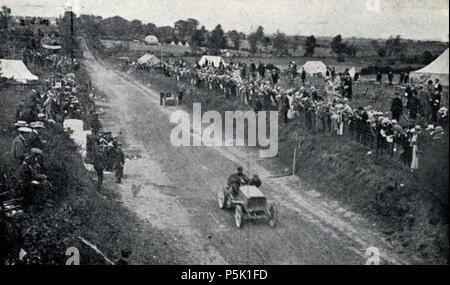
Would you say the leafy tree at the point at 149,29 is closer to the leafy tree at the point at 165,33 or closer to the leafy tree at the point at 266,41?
the leafy tree at the point at 165,33

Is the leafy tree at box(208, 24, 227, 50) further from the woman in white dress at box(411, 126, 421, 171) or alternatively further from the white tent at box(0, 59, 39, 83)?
the woman in white dress at box(411, 126, 421, 171)

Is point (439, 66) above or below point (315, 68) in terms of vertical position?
above

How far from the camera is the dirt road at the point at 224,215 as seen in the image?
11800mm

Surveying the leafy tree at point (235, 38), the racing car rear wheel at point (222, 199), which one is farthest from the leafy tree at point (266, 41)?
the racing car rear wheel at point (222, 199)

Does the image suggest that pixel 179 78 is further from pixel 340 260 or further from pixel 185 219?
pixel 340 260

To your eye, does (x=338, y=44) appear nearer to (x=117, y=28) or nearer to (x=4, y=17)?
(x=4, y=17)

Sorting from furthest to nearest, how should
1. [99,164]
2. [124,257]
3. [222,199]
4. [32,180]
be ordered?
[99,164] → [222,199] → [32,180] → [124,257]

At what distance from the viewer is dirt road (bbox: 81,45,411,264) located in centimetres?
1180

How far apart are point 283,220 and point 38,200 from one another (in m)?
6.74

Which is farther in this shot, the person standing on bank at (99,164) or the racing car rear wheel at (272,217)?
the person standing on bank at (99,164)

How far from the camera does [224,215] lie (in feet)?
46.8

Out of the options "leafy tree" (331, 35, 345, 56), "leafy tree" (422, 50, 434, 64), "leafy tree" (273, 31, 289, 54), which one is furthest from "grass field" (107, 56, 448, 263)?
"leafy tree" (273, 31, 289, 54)

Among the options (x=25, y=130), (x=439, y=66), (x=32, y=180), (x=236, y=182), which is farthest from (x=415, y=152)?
(x=439, y=66)
